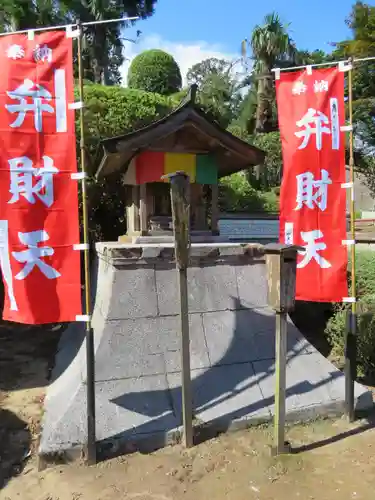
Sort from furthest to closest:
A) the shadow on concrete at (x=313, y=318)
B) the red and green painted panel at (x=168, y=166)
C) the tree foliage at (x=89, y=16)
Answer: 1. the tree foliage at (x=89, y=16)
2. the shadow on concrete at (x=313, y=318)
3. the red and green painted panel at (x=168, y=166)

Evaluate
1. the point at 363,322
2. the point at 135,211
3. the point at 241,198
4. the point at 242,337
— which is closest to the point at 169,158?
the point at 135,211

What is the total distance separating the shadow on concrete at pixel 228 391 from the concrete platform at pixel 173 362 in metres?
0.02

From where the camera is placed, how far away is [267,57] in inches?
1093

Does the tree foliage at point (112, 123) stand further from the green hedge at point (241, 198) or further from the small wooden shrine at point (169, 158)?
the green hedge at point (241, 198)

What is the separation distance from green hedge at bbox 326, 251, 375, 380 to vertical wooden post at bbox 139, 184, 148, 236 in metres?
4.35

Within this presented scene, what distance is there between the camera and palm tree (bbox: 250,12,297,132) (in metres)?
27.2

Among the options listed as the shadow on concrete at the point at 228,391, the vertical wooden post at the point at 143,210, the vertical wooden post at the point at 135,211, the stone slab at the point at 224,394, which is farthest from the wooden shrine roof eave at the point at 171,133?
the stone slab at the point at 224,394

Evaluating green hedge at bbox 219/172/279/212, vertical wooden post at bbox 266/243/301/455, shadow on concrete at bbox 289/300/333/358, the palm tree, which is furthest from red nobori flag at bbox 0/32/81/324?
the palm tree

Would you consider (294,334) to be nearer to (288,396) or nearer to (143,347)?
(288,396)

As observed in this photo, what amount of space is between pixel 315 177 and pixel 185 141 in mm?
2697

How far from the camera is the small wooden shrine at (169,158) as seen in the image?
23.9 ft

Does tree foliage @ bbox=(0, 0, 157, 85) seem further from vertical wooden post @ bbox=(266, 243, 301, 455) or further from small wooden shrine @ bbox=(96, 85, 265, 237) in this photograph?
vertical wooden post @ bbox=(266, 243, 301, 455)

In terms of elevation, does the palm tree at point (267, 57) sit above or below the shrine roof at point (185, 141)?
above

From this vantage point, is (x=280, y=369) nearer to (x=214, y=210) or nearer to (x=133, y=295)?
(x=133, y=295)
